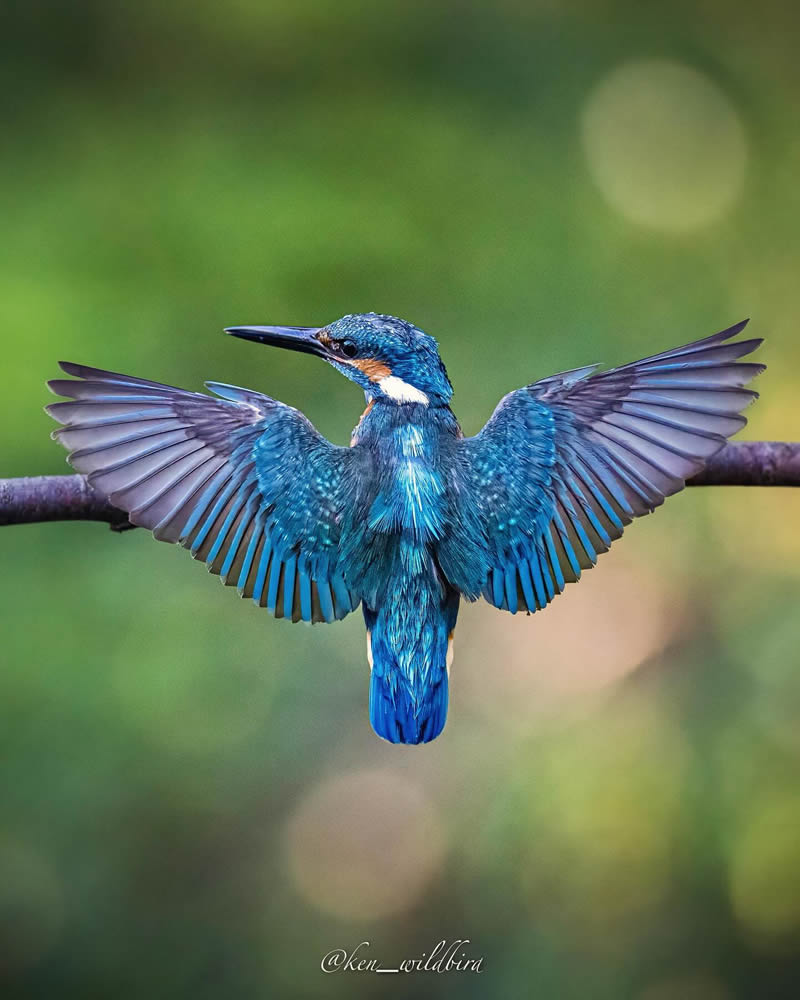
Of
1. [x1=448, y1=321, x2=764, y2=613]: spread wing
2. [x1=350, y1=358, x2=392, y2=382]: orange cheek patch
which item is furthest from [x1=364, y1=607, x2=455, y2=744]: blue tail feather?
[x1=350, y1=358, x2=392, y2=382]: orange cheek patch

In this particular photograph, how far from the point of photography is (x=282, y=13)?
13.9 ft

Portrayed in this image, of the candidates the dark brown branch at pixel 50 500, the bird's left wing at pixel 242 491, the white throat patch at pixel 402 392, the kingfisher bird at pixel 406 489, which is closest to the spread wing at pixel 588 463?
the kingfisher bird at pixel 406 489

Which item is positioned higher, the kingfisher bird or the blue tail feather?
the kingfisher bird

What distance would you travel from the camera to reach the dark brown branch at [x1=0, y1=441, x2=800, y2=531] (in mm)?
1920

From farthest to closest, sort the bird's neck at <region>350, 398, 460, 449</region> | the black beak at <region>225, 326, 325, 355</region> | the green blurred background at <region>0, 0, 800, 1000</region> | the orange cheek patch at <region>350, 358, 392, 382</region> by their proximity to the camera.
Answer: the green blurred background at <region>0, 0, 800, 1000</region>, the black beak at <region>225, 326, 325, 355</region>, the orange cheek patch at <region>350, 358, 392, 382</region>, the bird's neck at <region>350, 398, 460, 449</region>

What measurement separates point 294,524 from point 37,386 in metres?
1.63

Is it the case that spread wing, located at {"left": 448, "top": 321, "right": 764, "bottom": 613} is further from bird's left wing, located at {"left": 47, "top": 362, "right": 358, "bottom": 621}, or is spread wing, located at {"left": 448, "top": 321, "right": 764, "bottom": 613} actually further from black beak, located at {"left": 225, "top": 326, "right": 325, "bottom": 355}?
black beak, located at {"left": 225, "top": 326, "right": 325, "bottom": 355}

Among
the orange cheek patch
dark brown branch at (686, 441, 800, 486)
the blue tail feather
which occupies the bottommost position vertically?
the blue tail feather

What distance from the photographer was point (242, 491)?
6.60 feet

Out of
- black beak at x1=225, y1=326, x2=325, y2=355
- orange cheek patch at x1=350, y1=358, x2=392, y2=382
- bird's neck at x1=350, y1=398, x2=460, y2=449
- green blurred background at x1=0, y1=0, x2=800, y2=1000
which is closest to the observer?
bird's neck at x1=350, y1=398, x2=460, y2=449

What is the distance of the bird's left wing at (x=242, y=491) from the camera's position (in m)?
1.95

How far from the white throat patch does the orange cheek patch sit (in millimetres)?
21

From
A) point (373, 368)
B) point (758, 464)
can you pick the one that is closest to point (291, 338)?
point (373, 368)

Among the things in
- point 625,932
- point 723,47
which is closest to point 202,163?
point 723,47
